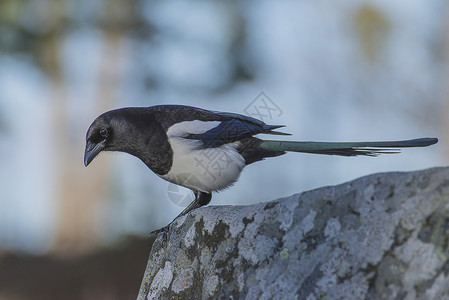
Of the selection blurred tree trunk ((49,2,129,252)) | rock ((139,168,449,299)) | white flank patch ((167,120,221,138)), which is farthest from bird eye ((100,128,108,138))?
blurred tree trunk ((49,2,129,252))

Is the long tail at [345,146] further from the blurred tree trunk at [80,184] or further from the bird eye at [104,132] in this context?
the blurred tree trunk at [80,184]

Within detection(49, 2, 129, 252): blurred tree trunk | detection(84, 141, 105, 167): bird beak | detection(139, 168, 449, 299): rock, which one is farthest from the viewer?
detection(49, 2, 129, 252): blurred tree trunk

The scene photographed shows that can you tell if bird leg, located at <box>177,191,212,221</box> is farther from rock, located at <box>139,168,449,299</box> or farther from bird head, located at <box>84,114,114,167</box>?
rock, located at <box>139,168,449,299</box>

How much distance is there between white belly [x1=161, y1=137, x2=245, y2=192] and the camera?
3.47 m

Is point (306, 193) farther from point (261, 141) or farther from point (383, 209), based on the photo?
point (261, 141)

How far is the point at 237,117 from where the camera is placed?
3729 millimetres

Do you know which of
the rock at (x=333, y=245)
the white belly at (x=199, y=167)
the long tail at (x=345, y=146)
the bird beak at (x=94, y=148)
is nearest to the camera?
the rock at (x=333, y=245)

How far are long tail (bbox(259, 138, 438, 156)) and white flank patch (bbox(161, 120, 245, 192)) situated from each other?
0.68ft

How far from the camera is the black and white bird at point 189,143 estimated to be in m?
3.48

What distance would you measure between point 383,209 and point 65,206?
32.4 feet

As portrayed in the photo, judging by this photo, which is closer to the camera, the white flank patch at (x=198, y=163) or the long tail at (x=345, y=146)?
the long tail at (x=345, y=146)

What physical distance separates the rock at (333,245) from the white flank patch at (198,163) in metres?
0.90

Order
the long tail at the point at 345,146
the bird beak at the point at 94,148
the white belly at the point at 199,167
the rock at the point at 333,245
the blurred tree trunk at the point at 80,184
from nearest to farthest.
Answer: the rock at the point at 333,245 < the long tail at the point at 345,146 < the white belly at the point at 199,167 < the bird beak at the point at 94,148 < the blurred tree trunk at the point at 80,184

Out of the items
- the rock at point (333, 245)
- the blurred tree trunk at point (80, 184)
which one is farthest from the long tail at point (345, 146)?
the blurred tree trunk at point (80, 184)
